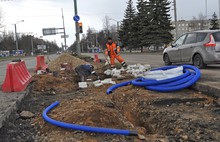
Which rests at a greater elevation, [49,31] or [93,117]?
[49,31]

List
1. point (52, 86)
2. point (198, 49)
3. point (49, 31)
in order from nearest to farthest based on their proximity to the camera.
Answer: point (52, 86), point (198, 49), point (49, 31)

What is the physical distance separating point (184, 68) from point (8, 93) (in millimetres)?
4994

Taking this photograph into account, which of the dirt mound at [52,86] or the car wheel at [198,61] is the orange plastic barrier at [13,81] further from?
the car wheel at [198,61]

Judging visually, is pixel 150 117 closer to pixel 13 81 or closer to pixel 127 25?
pixel 13 81

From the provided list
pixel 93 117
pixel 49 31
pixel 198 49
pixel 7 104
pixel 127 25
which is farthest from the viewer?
pixel 127 25

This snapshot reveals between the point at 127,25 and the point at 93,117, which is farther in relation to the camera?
the point at 127,25

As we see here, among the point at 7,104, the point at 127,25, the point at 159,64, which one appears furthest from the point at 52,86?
the point at 127,25

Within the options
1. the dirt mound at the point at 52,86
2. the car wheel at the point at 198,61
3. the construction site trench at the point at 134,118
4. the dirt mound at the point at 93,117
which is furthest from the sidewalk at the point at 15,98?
the car wheel at the point at 198,61

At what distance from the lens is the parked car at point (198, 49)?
1105 cm

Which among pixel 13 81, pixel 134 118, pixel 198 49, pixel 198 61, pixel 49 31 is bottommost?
pixel 134 118

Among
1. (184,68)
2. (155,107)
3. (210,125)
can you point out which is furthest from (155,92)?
(210,125)

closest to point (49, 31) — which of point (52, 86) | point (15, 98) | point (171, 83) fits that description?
point (52, 86)

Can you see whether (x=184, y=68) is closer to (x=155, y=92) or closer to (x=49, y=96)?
(x=155, y=92)

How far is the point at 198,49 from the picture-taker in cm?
1162
